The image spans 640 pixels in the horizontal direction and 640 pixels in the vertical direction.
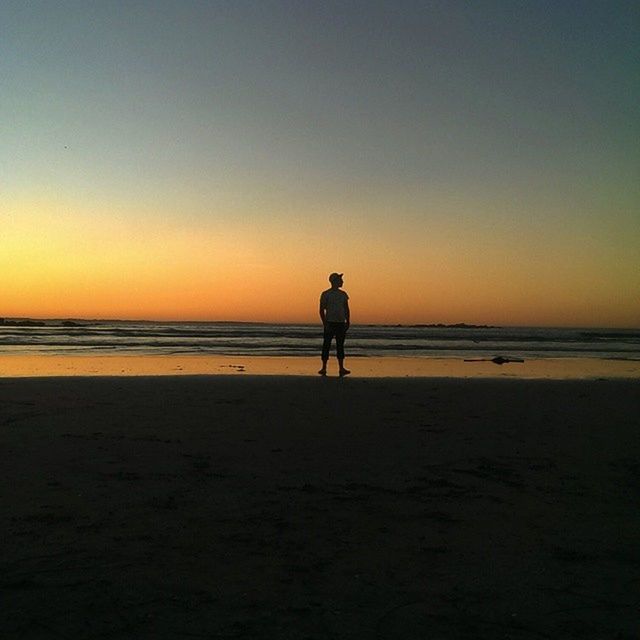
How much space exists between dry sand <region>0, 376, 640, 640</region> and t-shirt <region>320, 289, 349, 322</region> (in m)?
5.48

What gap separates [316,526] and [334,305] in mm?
9019

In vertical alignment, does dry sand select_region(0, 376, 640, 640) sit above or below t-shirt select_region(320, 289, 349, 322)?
below

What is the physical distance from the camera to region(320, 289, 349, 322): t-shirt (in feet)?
40.5

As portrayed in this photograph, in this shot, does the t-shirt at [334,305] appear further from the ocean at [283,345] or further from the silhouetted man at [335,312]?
the ocean at [283,345]

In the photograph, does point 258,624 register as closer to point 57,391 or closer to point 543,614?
point 543,614

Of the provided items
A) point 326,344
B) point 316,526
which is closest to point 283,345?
point 326,344

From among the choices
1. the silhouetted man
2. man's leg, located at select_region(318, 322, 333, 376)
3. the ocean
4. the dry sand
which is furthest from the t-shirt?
the ocean

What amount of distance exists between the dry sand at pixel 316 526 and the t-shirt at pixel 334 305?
548 cm

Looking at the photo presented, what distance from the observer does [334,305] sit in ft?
40.5

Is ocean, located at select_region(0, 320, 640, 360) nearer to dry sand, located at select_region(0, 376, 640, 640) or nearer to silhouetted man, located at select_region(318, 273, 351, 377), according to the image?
silhouetted man, located at select_region(318, 273, 351, 377)

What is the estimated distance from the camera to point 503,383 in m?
11.0

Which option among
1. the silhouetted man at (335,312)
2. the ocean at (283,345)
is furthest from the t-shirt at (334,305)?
the ocean at (283,345)

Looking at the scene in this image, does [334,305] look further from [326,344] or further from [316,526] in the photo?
[316,526]

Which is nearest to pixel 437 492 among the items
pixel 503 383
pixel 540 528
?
pixel 540 528
